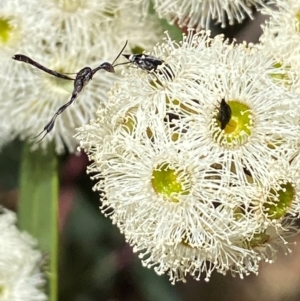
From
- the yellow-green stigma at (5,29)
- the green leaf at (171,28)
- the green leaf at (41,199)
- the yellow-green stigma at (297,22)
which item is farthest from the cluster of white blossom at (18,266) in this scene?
the yellow-green stigma at (297,22)

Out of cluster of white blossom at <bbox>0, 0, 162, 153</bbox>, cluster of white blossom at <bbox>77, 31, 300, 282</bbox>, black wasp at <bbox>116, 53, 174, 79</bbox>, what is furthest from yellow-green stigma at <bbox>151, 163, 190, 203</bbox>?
cluster of white blossom at <bbox>0, 0, 162, 153</bbox>

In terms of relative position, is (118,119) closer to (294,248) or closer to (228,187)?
(228,187)

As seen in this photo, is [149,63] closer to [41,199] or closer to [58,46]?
[58,46]

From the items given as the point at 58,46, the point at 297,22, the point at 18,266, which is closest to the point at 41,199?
the point at 18,266

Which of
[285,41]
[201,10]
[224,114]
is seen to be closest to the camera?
[224,114]

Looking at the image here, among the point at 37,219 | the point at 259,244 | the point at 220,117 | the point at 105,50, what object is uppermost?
the point at 105,50

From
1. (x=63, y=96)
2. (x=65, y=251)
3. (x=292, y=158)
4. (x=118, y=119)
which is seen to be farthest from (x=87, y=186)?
(x=292, y=158)
